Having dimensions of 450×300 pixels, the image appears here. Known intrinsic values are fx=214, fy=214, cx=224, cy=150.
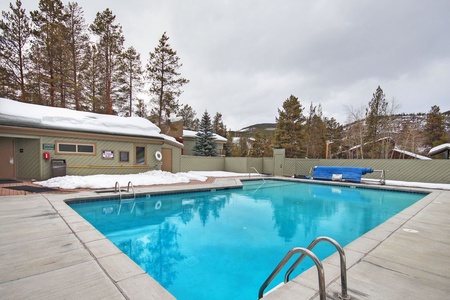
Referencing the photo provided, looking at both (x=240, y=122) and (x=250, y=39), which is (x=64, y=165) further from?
(x=240, y=122)

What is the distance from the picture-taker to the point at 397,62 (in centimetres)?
1367

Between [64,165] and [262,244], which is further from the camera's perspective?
[64,165]

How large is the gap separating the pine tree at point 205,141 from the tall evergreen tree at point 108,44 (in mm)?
8751

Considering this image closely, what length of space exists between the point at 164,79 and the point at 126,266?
19240 millimetres

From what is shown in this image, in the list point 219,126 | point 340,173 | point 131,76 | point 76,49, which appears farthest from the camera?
point 219,126

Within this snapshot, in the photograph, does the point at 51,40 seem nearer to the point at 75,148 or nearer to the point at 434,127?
the point at 75,148

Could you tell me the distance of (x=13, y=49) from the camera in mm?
14898

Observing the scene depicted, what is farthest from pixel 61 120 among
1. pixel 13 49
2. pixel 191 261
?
pixel 13 49

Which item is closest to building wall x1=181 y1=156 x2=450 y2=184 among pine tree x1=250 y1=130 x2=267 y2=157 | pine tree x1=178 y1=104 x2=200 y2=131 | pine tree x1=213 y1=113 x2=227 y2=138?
pine tree x1=250 y1=130 x2=267 y2=157

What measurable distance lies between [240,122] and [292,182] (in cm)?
3475

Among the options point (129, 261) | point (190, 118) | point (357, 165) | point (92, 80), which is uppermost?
point (92, 80)

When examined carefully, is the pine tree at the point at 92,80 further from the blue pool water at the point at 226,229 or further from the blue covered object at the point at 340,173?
the blue covered object at the point at 340,173

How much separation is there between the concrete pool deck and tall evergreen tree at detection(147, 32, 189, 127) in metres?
16.2

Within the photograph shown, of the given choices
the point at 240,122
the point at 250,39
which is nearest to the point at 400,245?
the point at 250,39
